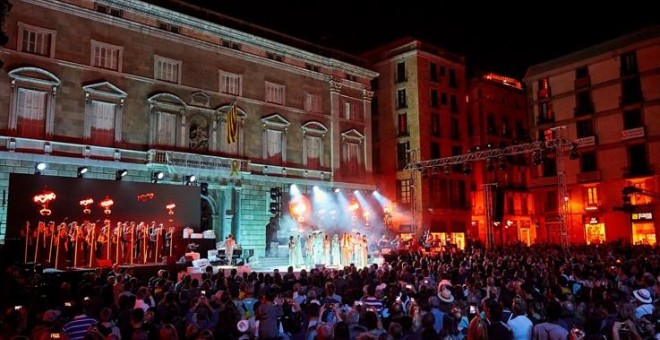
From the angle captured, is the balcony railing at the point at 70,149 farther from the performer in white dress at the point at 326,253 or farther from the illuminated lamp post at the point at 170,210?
the performer in white dress at the point at 326,253

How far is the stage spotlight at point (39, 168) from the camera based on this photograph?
24.5 meters

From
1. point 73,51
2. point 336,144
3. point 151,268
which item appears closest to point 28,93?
point 73,51

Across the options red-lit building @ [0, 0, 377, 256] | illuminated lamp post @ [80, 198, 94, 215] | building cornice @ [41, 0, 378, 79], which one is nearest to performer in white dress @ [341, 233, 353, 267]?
red-lit building @ [0, 0, 377, 256]

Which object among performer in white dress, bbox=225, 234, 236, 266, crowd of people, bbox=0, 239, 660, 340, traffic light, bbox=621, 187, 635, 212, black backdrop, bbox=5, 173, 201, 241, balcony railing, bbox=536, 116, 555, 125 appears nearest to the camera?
crowd of people, bbox=0, 239, 660, 340

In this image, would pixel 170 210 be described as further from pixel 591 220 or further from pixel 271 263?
pixel 591 220

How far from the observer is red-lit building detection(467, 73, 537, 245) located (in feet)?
162

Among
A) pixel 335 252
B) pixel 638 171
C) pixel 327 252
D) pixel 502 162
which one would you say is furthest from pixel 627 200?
pixel 327 252

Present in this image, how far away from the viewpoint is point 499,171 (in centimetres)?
5134

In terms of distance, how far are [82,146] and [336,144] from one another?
18332 mm

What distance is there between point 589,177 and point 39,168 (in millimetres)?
40458

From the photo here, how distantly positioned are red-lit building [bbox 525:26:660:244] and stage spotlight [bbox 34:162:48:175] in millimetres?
35224

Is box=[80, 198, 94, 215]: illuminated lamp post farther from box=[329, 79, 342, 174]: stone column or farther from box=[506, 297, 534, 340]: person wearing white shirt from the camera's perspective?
box=[506, 297, 534, 340]: person wearing white shirt

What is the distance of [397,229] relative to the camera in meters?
43.5

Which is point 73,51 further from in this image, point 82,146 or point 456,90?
point 456,90
